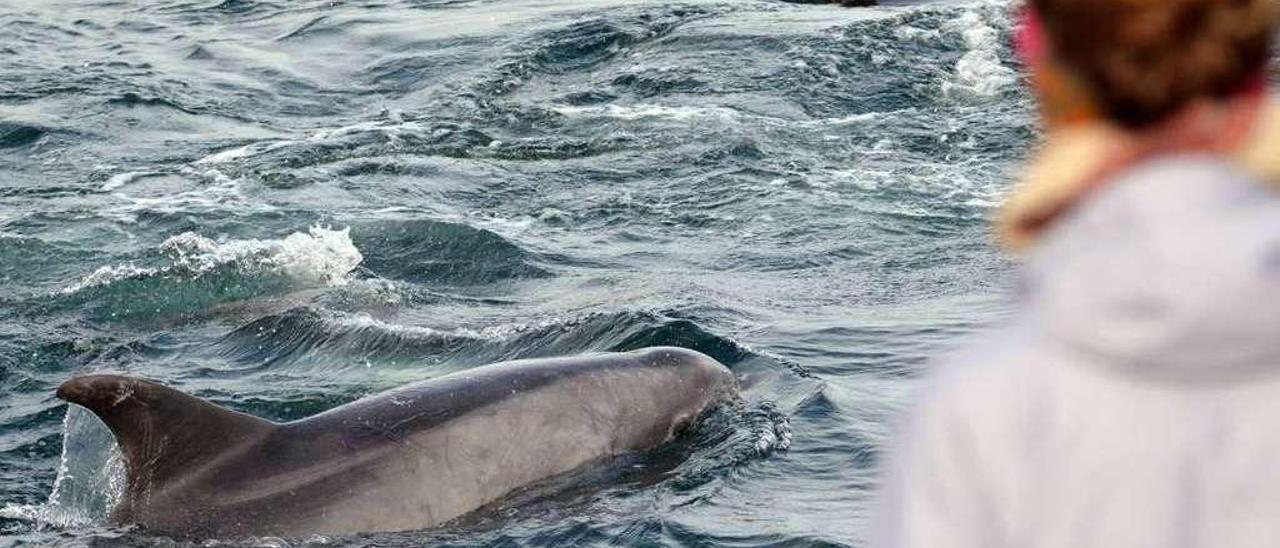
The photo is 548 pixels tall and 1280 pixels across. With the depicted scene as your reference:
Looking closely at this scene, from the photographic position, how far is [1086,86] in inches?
98.7

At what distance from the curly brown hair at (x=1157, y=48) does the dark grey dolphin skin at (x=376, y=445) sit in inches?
219

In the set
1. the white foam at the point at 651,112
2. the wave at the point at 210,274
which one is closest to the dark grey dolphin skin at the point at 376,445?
the wave at the point at 210,274

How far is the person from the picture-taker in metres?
2.41

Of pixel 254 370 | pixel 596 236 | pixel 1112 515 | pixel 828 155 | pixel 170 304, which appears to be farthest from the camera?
pixel 828 155

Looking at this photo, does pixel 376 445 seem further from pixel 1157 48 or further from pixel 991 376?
pixel 1157 48

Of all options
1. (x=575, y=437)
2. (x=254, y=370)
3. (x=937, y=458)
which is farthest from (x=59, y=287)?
(x=937, y=458)

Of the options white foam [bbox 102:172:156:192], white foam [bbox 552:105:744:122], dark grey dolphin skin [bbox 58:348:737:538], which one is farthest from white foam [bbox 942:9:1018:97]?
dark grey dolphin skin [bbox 58:348:737:538]

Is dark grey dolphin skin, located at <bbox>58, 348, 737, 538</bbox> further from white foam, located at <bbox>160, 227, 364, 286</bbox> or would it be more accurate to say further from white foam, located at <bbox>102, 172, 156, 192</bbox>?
white foam, located at <bbox>102, 172, 156, 192</bbox>

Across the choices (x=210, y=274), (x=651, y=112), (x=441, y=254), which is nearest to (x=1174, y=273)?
(x=210, y=274)

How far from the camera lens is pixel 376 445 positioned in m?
8.54

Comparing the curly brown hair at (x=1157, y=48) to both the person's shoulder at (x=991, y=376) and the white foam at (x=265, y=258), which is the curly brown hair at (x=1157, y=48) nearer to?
the person's shoulder at (x=991, y=376)

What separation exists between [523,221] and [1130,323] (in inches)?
542

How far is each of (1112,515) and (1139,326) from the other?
29cm

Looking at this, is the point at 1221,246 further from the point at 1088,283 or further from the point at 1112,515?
the point at 1112,515
